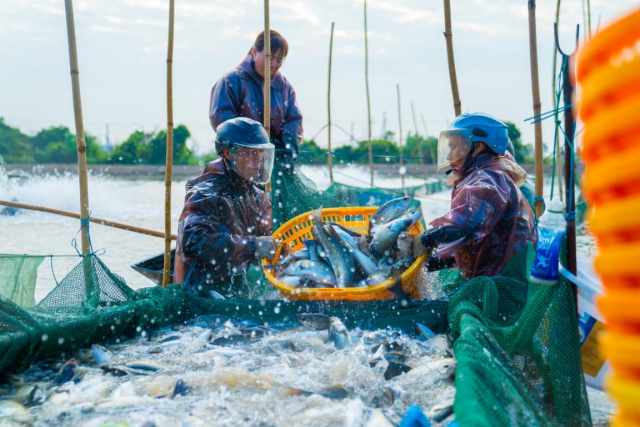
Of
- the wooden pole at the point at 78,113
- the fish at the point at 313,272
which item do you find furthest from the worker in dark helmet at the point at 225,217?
the wooden pole at the point at 78,113

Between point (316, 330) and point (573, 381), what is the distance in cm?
161

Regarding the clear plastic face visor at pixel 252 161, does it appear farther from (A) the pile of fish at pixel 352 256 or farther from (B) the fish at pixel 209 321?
(B) the fish at pixel 209 321

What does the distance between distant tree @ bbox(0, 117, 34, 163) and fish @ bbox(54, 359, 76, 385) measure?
47.9 m

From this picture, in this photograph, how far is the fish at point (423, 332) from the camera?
11.3 feet

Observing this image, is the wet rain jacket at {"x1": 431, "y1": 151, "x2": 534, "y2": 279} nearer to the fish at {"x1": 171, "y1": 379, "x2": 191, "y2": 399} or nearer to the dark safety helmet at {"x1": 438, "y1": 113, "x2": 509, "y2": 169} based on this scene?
the dark safety helmet at {"x1": 438, "y1": 113, "x2": 509, "y2": 169}

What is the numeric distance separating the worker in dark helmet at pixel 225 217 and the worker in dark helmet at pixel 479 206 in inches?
51.8

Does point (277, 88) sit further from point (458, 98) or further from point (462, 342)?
point (462, 342)

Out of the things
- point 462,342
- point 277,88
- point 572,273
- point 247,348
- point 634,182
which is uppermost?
point 277,88

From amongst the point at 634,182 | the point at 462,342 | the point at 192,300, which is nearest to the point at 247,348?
the point at 192,300

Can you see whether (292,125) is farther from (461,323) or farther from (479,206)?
(461,323)

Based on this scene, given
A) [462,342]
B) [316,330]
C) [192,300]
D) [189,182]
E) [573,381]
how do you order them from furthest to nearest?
[189,182] < [192,300] < [316,330] < [462,342] < [573,381]

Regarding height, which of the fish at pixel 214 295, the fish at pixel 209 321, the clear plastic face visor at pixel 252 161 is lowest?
the fish at pixel 209 321

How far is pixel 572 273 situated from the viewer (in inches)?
94.0

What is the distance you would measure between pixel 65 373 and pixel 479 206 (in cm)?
268
